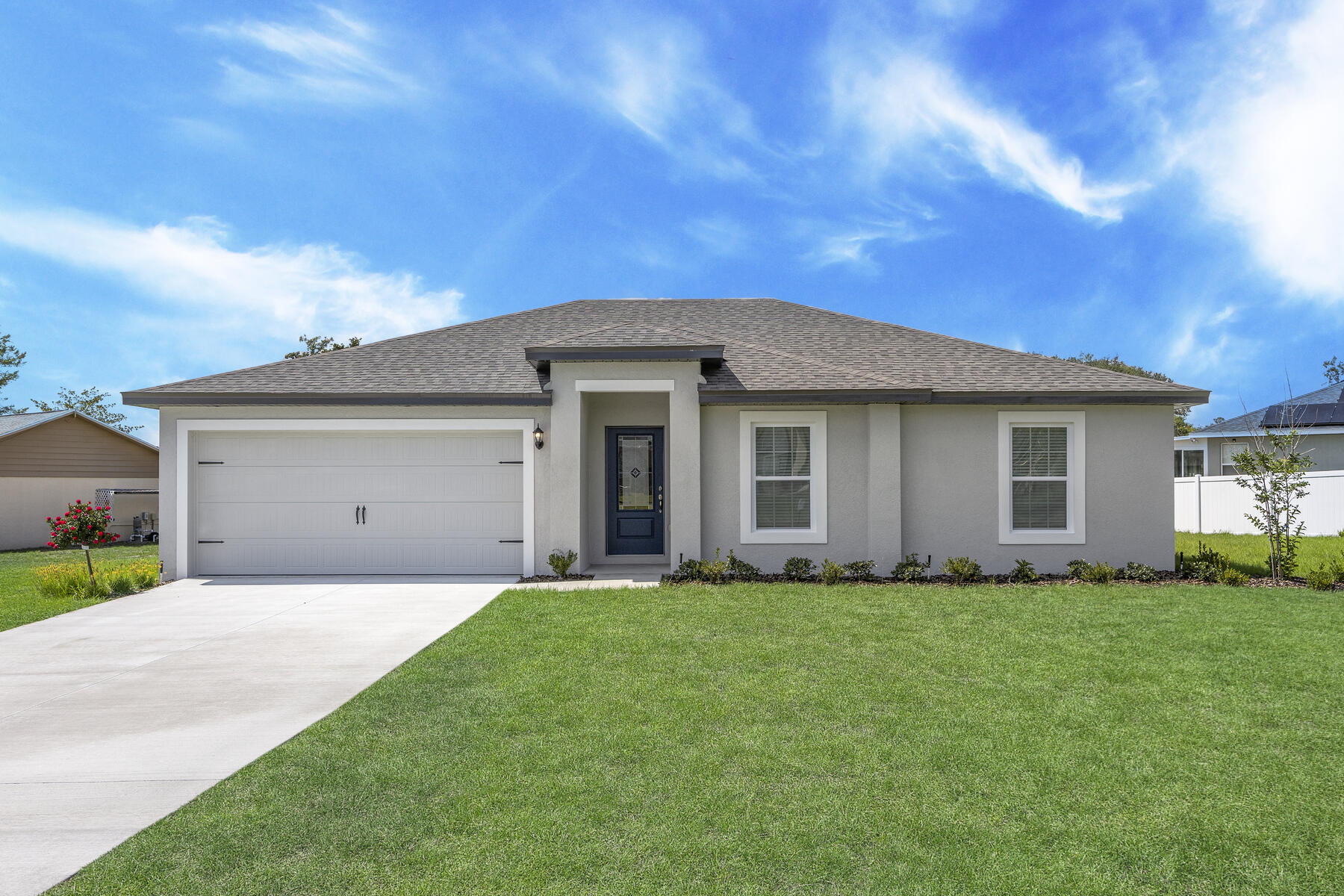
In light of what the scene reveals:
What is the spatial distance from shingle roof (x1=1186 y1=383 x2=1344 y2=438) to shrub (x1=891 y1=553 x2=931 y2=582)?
21.0 metres

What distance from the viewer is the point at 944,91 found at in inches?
604

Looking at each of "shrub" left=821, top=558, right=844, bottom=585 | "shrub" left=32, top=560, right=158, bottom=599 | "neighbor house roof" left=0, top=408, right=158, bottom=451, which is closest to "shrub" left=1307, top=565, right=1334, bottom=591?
"shrub" left=821, top=558, right=844, bottom=585

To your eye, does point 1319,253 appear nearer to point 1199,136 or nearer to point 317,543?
point 1199,136

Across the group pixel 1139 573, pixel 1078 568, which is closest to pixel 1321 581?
pixel 1139 573

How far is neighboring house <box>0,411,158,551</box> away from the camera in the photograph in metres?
20.5

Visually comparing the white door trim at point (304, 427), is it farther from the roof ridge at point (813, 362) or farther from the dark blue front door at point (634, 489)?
the roof ridge at point (813, 362)

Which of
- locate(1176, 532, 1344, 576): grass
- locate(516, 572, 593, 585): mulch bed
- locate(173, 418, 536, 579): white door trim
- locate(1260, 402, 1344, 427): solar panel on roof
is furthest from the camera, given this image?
locate(1260, 402, 1344, 427): solar panel on roof

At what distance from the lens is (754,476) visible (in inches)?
435

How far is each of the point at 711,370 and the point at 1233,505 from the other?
16510 millimetres

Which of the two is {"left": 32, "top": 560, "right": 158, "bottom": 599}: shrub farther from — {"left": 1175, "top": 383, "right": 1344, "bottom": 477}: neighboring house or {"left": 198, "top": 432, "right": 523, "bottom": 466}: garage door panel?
{"left": 1175, "top": 383, "right": 1344, "bottom": 477}: neighboring house

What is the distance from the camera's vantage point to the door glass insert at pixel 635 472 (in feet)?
40.6

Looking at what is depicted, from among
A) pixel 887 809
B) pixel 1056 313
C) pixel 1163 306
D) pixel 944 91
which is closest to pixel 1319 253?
pixel 1163 306

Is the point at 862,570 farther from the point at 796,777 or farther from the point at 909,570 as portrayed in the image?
the point at 796,777

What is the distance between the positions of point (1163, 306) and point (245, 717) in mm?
34301
